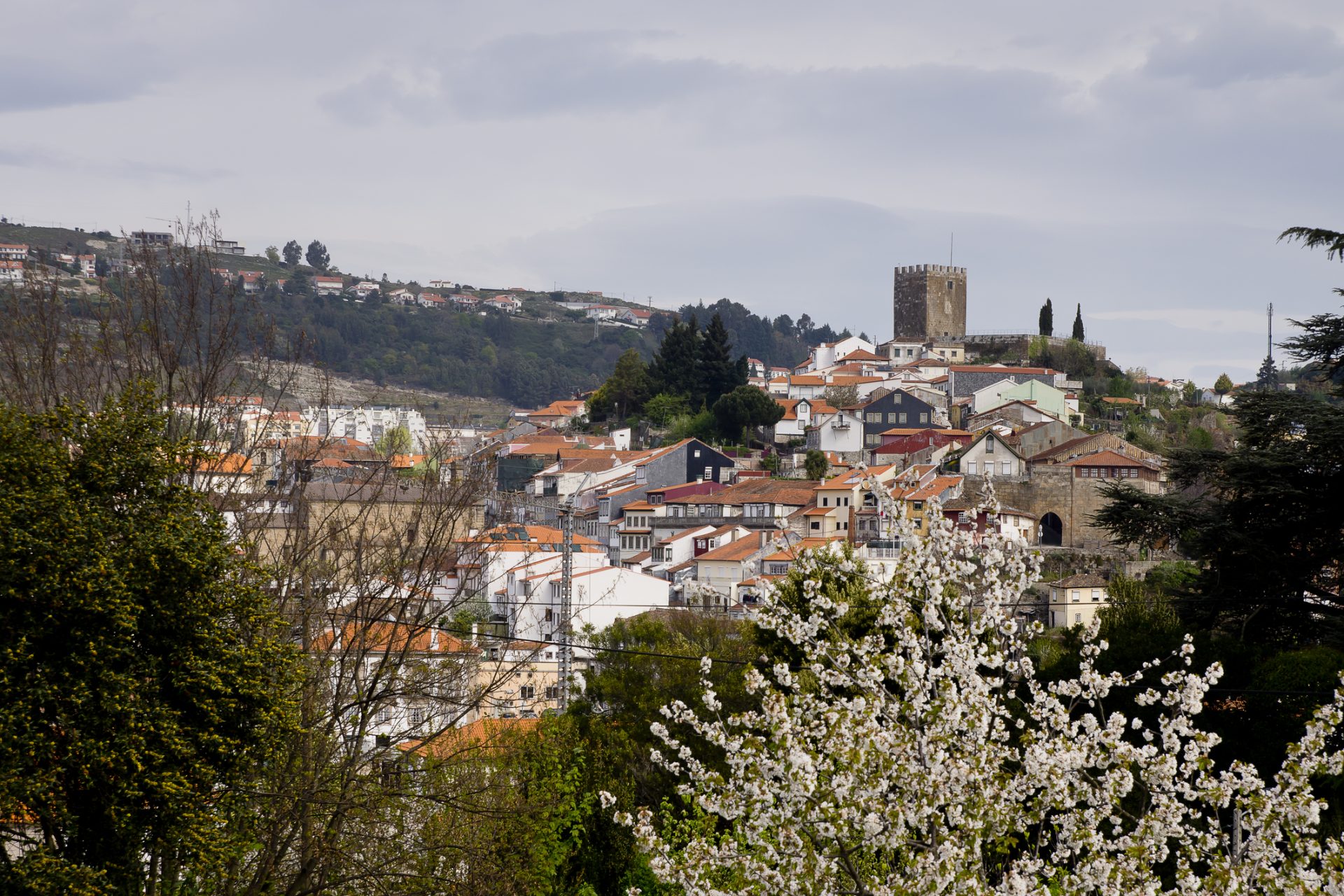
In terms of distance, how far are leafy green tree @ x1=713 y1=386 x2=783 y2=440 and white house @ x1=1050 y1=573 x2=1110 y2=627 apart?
29.5m

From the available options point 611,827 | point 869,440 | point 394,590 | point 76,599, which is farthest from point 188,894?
point 869,440

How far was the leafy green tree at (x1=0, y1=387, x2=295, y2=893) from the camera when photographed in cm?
834

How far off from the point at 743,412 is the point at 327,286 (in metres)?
136

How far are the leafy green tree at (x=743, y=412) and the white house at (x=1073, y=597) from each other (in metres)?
29.5

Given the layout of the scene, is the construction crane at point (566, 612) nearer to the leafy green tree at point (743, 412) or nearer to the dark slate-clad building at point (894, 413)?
the leafy green tree at point (743, 412)

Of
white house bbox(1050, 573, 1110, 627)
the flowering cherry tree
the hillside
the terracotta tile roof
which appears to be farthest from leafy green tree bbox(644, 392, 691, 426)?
the hillside

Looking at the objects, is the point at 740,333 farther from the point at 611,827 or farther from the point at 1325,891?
the point at 1325,891

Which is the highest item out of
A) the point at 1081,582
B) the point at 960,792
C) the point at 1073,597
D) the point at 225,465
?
the point at 225,465

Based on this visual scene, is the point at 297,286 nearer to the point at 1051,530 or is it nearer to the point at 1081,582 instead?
the point at 1051,530

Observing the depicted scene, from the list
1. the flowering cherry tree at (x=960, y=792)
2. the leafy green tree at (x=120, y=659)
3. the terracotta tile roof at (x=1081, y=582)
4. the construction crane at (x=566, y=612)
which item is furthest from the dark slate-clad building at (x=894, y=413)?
the flowering cherry tree at (x=960, y=792)

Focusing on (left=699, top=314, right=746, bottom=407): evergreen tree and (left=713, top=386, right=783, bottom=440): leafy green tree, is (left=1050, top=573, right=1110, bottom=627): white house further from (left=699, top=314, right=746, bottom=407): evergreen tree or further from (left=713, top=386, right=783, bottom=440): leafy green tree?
(left=699, top=314, right=746, bottom=407): evergreen tree

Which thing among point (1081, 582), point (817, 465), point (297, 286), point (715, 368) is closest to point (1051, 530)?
point (817, 465)

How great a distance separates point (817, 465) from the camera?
203 feet

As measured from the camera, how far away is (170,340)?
12.8 meters
